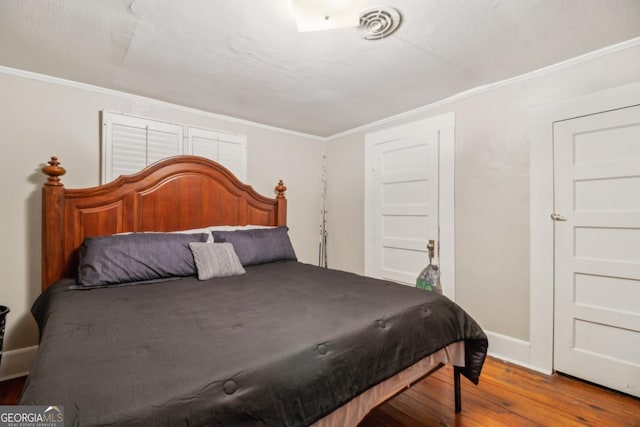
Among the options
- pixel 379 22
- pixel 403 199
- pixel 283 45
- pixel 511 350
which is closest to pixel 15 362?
pixel 283 45

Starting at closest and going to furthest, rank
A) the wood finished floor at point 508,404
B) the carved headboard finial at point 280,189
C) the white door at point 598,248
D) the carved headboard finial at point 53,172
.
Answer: the wood finished floor at point 508,404 → the white door at point 598,248 → the carved headboard finial at point 53,172 → the carved headboard finial at point 280,189

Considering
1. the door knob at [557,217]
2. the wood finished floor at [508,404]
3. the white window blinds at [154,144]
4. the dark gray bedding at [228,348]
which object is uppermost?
the white window blinds at [154,144]

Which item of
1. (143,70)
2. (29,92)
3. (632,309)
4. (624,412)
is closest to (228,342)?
(143,70)

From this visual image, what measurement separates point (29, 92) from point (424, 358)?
333 cm

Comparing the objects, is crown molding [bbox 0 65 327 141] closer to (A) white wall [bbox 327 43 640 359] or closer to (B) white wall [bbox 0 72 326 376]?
(B) white wall [bbox 0 72 326 376]

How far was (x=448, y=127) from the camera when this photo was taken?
2.81m

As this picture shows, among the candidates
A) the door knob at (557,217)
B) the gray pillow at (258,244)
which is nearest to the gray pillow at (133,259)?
the gray pillow at (258,244)

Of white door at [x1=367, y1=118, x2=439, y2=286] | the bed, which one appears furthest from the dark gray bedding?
white door at [x1=367, y1=118, x2=439, y2=286]

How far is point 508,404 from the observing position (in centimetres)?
185

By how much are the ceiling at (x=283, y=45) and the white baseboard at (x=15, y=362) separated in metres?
2.12

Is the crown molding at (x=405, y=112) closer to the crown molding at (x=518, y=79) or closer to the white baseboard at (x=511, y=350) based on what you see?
the crown molding at (x=518, y=79)

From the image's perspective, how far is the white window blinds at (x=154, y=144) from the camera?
257cm

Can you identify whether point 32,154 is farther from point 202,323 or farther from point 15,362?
point 202,323

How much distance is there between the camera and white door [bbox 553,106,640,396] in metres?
1.90
